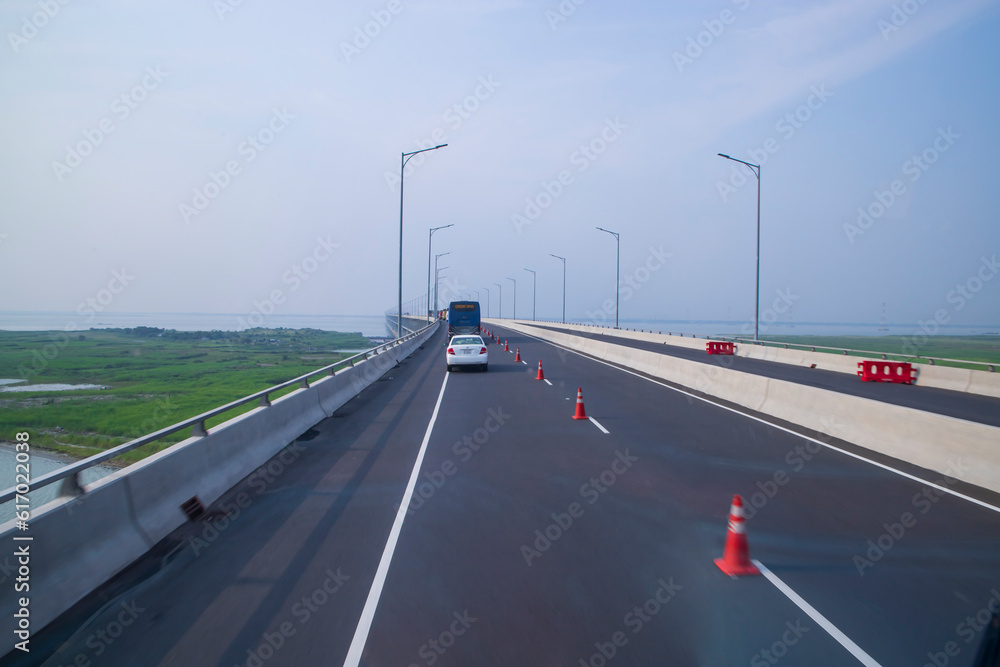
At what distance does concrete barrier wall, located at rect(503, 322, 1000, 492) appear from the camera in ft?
30.7

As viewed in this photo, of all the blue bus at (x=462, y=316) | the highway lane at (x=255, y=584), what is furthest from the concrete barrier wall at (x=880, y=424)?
the blue bus at (x=462, y=316)

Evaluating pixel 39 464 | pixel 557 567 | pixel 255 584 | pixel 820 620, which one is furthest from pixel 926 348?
pixel 255 584

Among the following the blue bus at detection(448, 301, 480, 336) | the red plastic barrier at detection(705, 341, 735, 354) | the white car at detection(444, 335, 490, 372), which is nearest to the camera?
the white car at detection(444, 335, 490, 372)

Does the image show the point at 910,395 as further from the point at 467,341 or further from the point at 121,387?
the point at 121,387

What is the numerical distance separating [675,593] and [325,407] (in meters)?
12.3

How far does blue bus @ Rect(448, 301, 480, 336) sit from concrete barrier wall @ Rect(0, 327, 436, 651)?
4740 centimetres

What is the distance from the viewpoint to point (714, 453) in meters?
11.8

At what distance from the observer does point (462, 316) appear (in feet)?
194

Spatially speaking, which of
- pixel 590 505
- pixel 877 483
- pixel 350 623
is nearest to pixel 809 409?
pixel 877 483

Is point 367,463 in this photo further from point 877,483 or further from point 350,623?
point 877,483

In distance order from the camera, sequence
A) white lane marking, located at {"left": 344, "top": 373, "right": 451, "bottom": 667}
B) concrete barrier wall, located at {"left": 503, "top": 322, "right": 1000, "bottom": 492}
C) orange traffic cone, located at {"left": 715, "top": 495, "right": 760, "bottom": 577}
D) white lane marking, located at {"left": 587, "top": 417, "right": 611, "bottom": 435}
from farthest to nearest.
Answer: white lane marking, located at {"left": 587, "top": 417, "right": 611, "bottom": 435} < concrete barrier wall, located at {"left": 503, "top": 322, "right": 1000, "bottom": 492} < orange traffic cone, located at {"left": 715, "top": 495, "right": 760, "bottom": 577} < white lane marking, located at {"left": 344, "top": 373, "right": 451, "bottom": 667}

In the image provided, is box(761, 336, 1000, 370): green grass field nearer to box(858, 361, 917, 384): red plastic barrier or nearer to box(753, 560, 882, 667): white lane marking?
box(858, 361, 917, 384): red plastic barrier

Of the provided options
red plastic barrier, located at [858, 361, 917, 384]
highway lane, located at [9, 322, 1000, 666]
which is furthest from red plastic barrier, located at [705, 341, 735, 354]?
highway lane, located at [9, 322, 1000, 666]

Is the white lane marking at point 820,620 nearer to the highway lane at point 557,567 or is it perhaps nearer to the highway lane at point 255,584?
the highway lane at point 557,567
